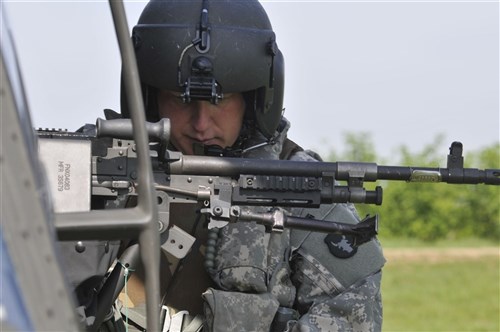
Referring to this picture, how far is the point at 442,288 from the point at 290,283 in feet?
39.3

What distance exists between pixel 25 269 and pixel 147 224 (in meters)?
0.43

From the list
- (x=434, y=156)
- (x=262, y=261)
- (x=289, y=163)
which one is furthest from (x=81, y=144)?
(x=434, y=156)

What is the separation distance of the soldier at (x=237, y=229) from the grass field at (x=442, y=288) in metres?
8.51

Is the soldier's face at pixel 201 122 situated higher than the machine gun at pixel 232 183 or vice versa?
the soldier's face at pixel 201 122

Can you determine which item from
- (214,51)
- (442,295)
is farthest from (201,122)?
(442,295)

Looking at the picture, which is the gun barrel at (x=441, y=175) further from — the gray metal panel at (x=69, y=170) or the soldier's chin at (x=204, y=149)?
the gray metal panel at (x=69, y=170)

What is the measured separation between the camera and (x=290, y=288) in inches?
193

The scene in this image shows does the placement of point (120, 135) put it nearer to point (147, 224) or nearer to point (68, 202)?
point (68, 202)

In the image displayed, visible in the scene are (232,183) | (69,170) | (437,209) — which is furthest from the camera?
(437,209)

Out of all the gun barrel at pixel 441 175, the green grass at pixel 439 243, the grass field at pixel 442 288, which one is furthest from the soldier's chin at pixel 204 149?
the green grass at pixel 439 243

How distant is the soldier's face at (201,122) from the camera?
194 inches

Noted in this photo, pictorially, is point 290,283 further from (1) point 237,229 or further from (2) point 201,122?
(2) point 201,122

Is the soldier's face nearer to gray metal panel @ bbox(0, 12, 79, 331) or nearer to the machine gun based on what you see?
the machine gun

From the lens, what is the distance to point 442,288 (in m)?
16.6
